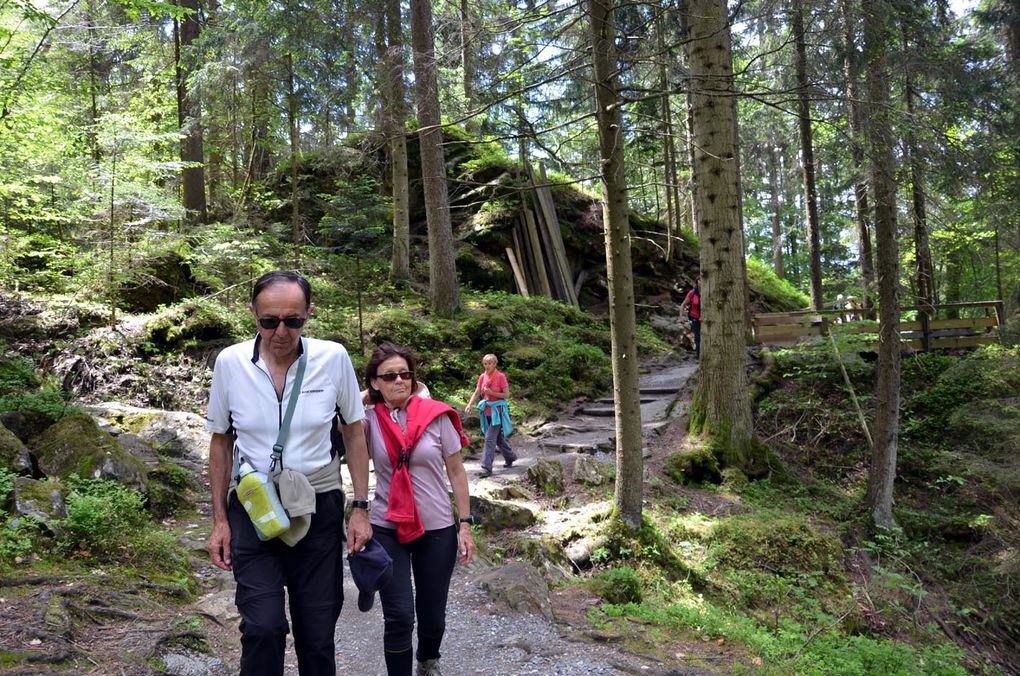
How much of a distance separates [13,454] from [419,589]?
4.76m

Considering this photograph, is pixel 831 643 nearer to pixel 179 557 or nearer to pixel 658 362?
pixel 179 557

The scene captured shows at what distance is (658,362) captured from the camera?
17406 millimetres

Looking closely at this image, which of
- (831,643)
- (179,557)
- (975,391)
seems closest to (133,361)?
(179,557)

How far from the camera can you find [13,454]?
19.3 ft

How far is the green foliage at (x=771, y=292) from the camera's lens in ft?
78.8

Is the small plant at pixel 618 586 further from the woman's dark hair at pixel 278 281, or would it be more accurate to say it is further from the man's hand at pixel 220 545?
the woman's dark hair at pixel 278 281

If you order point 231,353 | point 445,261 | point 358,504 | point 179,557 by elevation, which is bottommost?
point 179,557

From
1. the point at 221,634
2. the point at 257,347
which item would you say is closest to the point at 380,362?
the point at 257,347

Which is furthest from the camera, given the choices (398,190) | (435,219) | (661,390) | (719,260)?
(398,190)

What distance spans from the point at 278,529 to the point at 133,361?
32.3ft

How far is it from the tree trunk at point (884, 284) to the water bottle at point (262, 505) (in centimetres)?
823

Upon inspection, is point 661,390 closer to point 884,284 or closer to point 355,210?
point 884,284

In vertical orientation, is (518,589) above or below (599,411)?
below

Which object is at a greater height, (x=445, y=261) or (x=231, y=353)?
(x=445, y=261)
